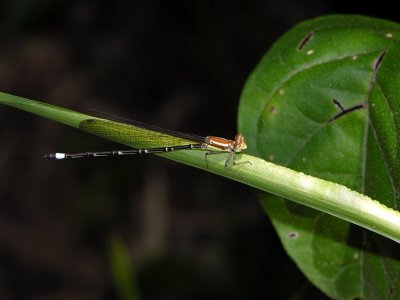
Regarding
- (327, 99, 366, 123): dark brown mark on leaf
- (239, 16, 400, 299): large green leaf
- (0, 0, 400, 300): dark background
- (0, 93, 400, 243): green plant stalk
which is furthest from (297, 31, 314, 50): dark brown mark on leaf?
(0, 0, 400, 300): dark background

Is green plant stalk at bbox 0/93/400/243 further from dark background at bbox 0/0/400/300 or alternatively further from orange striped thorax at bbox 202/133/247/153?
dark background at bbox 0/0/400/300

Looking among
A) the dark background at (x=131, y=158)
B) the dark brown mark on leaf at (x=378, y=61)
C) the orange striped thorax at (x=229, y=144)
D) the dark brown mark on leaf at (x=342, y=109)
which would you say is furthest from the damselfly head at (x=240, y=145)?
the dark background at (x=131, y=158)

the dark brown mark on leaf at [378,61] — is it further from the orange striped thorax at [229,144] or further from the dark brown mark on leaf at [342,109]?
the orange striped thorax at [229,144]

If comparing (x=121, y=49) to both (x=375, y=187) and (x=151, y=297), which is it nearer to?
(x=151, y=297)

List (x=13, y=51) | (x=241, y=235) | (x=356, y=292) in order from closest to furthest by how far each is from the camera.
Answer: (x=356, y=292), (x=241, y=235), (x=13, y=51)

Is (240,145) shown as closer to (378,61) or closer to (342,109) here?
(342,109)

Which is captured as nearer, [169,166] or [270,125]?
[270,125]

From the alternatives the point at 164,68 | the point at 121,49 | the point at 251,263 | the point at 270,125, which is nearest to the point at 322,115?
the point at 270,125
